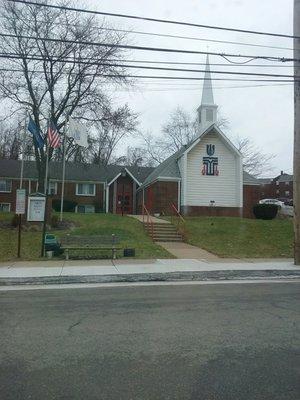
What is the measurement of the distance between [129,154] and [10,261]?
62.2 meters

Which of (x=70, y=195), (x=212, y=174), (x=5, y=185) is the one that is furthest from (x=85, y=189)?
(x=212, y=174)

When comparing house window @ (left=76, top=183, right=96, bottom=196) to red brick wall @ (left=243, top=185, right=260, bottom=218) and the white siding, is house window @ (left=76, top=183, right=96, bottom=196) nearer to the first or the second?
the white siding

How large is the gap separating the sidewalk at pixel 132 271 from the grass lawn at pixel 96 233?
6.39 feet

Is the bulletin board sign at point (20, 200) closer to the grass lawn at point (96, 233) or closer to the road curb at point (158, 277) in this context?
the grass lawn at point (96, 233)

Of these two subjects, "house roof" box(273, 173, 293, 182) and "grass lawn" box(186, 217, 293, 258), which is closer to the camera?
"grass lawn" box(186, 217, 293, 258)

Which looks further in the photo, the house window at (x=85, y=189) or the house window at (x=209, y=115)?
the house window at (x=85, y=189)

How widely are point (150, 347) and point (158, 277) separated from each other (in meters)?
7.07

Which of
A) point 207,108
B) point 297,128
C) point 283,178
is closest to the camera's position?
point 297,128

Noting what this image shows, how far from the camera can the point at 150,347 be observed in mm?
6059

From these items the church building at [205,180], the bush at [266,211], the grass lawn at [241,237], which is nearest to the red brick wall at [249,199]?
the church building at [205,180]

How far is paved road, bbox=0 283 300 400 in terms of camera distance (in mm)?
4633

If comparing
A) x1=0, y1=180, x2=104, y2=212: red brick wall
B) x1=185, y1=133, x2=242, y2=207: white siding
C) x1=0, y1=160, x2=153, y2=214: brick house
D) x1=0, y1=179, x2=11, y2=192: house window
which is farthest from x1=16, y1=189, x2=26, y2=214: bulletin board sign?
x1=0, y1=179, x2=11, y2=192: house window

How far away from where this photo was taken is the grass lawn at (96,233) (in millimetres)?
17984

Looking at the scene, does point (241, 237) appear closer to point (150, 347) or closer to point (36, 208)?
point (36, 208)
